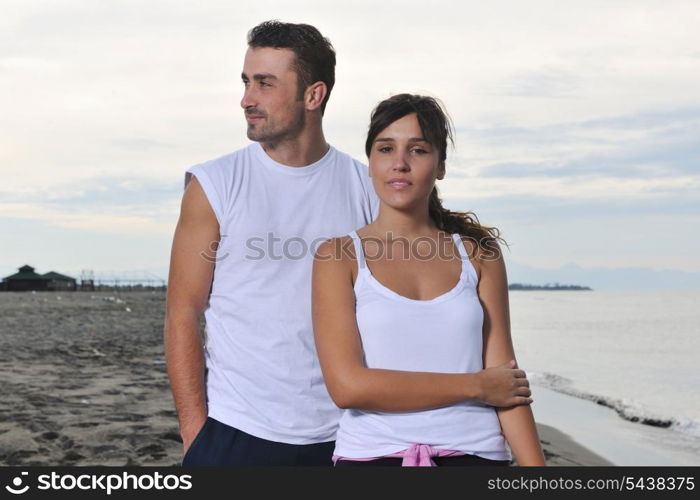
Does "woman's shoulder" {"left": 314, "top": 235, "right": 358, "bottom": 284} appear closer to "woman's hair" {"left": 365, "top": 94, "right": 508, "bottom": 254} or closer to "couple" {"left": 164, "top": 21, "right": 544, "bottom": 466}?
"couple" {"left": 164, "top": 21, "right": 544, "bottom": 466}

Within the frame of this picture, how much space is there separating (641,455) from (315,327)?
915 centimetres

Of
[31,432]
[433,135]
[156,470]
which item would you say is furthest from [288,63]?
[31,432]

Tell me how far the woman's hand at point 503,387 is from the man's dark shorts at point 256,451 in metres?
0.73

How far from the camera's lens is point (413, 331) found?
231 cm

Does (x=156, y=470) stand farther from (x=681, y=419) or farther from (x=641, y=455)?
(x=681, y=419)

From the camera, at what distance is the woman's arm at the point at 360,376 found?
2285 mm

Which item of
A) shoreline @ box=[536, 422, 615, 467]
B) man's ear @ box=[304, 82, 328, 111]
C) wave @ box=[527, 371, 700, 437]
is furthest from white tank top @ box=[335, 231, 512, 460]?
wave @ box=[527, 371, 700, 437]

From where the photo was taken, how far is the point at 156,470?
3.13 metres

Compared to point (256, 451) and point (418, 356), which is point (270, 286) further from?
point (418, 356)

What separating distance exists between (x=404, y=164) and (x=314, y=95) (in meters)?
0.76

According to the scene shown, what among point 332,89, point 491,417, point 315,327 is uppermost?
point 332,89

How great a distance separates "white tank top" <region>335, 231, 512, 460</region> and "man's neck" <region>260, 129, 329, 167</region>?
79 centimetres

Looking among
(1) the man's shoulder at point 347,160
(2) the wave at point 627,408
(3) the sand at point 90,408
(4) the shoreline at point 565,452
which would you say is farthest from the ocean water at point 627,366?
(1) the man's shoulder at point 347,160

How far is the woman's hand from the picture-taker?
2332 mm
